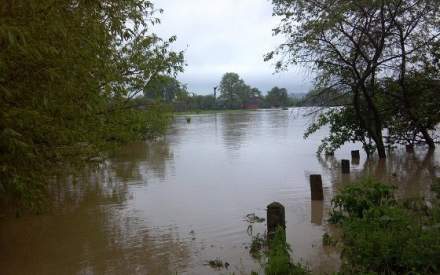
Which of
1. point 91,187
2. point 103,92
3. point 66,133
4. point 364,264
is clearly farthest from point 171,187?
point 364,264

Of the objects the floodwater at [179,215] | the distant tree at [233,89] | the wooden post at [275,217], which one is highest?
the distant tree at [233,89]

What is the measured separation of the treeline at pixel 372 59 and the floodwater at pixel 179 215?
217 cm

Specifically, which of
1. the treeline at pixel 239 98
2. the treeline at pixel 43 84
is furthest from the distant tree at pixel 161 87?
the treeline at pixel 239 98

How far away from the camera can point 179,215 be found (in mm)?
11711

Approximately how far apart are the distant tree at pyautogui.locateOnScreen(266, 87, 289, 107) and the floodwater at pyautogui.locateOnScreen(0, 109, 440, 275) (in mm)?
114218

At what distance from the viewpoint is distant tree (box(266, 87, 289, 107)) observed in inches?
5354

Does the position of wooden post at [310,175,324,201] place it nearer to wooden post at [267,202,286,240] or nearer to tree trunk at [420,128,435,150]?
wooden post at [267,202,286,240]

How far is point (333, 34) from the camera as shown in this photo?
59.7 ft

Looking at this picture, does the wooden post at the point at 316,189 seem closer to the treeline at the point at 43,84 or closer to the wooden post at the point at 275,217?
the wooden post at the point at 275,217

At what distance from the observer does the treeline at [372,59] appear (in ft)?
57.5

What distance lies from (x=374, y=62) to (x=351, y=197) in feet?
39.4

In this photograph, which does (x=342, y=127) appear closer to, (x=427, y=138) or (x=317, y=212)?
(x=427, y=138)

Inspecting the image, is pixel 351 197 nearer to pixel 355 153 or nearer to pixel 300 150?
pixel 355 153

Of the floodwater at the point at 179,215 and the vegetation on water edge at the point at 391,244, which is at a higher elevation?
the vegetation on water edge at the point at 391,244
